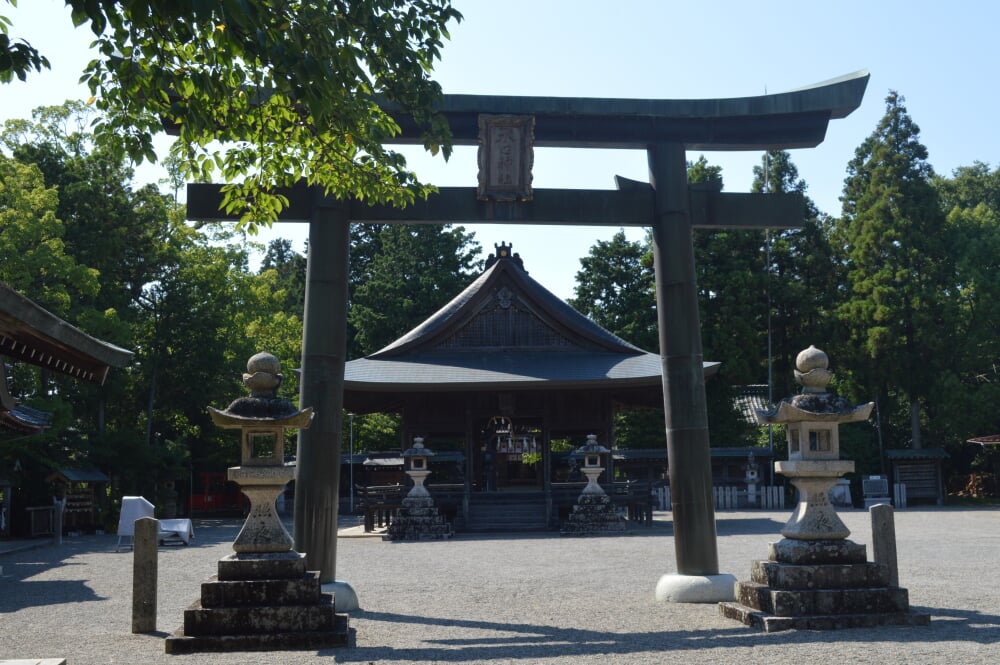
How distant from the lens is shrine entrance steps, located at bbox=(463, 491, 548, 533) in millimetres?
22516

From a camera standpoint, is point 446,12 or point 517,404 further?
point 517,404

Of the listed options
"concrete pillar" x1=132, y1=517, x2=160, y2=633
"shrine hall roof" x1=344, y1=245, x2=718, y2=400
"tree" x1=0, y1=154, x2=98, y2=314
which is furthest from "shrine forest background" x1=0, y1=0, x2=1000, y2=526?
"concrete pillar" x1=132, y1=517, x2=160, y2=633

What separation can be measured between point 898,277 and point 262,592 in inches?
1304

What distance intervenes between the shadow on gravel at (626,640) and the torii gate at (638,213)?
183 centimetres

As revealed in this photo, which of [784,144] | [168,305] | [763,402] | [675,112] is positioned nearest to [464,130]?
[675,112]

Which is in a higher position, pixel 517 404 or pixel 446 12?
pixel 446 12

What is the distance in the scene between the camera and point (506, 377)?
2234 centimetres

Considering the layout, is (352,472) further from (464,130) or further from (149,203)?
(464,130)

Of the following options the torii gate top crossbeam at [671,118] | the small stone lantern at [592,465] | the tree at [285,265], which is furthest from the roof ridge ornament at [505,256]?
the tree at [285,265]

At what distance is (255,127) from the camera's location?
25.3 ft

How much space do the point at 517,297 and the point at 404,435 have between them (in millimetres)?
4950

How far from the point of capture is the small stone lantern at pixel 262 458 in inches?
300

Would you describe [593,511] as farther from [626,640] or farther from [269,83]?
[269,83]

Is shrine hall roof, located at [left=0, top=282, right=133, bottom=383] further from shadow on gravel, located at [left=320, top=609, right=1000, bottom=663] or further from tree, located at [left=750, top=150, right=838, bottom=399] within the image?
tree, located at [left=750, top=150, right=838, bottom=399]
